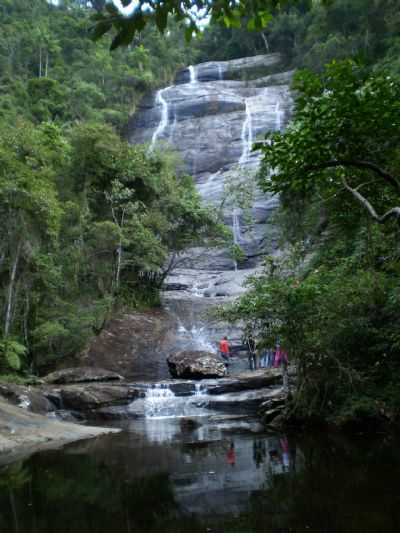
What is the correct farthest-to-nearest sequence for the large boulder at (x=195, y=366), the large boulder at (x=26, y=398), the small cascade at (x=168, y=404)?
the large boulder at (x=195, y=366)
the small cascade at (x=168, y=404)
the large boulder at (x=26, y=398)

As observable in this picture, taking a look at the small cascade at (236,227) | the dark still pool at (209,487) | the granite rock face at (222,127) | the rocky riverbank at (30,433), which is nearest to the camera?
the dark still pool at (209,487)

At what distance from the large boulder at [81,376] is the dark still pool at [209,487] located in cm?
747

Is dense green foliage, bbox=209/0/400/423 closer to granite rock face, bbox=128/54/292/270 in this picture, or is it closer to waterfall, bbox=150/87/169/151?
granite rock face, bbox=128/54/292/270

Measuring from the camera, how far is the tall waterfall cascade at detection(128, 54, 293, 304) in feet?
102

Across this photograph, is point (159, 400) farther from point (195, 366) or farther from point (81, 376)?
point (81, 376)

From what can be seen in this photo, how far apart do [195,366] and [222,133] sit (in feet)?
87.7

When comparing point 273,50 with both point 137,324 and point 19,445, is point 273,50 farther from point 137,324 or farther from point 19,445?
point 19,445

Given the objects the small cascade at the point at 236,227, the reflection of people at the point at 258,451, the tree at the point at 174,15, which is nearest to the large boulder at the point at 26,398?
the reflection of people at the point at 258,451

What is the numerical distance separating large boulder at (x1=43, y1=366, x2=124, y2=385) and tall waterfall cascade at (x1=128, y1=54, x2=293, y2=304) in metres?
9.88

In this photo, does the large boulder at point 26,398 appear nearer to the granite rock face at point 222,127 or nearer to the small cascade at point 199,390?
the small cascade at point 199,390

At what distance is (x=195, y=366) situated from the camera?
16938mm

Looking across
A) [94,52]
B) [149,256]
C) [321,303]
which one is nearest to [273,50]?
[94,52]

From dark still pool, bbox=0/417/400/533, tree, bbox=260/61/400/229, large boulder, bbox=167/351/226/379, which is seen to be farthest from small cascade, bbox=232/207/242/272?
tree, bbox=260/61/400/229

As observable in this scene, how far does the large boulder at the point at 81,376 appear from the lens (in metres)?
16.6
